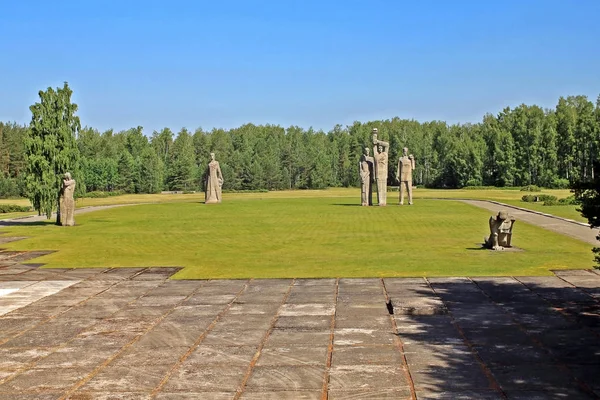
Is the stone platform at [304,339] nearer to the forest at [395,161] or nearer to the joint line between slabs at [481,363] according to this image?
the joint line between slabs at [481,363]

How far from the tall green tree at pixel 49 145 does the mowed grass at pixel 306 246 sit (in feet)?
6.01

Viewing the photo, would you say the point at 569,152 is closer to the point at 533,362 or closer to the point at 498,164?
the point at 498,164

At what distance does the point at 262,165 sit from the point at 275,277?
8752cm

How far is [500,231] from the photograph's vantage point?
21000mm

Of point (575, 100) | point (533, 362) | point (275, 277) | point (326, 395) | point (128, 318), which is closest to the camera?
point (326, 395)

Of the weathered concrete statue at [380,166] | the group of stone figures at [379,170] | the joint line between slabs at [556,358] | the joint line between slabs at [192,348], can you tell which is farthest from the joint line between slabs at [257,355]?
the group of stone figures at [379,170]

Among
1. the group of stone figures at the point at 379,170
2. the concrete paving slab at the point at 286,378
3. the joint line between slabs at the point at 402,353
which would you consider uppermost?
the group of stone figures at the point at 379,170

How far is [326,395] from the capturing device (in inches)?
304

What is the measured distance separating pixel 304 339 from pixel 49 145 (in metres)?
24.5

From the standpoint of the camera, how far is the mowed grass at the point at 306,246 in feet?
57.8

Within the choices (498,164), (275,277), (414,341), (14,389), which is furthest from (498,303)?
(498,164)

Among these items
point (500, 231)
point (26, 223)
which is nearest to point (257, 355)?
point (500, 231)

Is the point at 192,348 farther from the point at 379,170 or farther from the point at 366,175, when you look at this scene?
the point at 366,175

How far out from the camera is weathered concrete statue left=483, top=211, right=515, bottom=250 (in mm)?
20703
